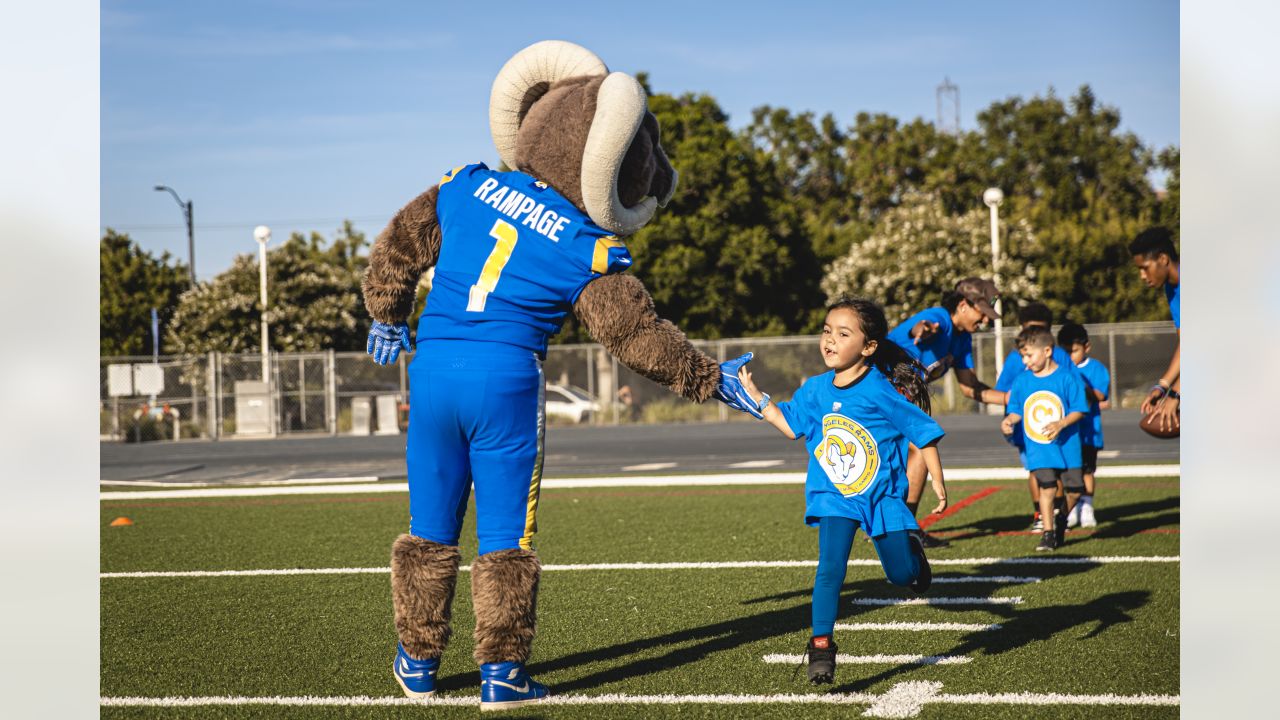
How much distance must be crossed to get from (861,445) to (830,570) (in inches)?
20.7

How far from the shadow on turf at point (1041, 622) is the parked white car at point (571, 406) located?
24495 millimetres

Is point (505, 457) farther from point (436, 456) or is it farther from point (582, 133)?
point (582, 133)

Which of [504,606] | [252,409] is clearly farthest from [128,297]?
[504,606]

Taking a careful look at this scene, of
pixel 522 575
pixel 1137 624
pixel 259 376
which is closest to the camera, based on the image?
pixel 522 575

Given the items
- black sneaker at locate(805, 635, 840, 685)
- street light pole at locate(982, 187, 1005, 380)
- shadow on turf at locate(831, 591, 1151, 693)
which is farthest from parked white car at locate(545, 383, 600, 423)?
black sneaker at locate(805, 635, 840, 685)

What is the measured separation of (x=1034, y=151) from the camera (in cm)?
4475

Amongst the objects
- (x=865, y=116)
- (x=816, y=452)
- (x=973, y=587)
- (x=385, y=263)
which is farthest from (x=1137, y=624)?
(x=865, y=116)

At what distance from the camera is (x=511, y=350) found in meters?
4.73

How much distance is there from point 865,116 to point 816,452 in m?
45.4

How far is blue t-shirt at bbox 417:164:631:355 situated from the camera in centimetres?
Answer: 474

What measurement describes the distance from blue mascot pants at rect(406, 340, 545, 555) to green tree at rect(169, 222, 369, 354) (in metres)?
30.4

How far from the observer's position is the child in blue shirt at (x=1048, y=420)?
848cm
